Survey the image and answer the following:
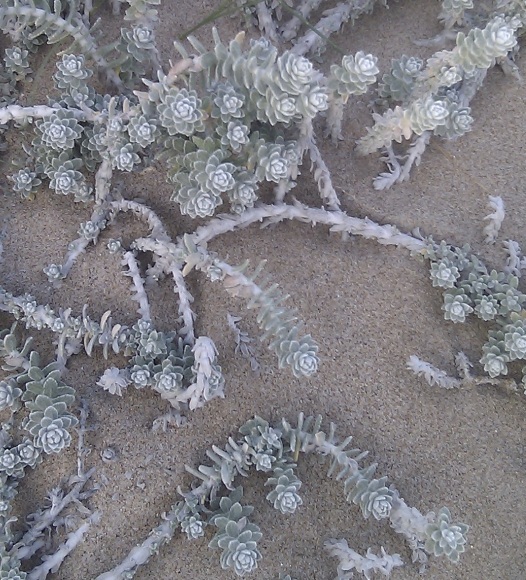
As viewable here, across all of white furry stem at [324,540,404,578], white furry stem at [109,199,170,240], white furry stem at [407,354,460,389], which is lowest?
white furry stem at [324,540,404,578]

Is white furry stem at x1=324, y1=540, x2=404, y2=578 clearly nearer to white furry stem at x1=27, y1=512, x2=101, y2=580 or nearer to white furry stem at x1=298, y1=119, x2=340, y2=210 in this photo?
white furry stem at x1=27, y1=512, x2=101, y2=580

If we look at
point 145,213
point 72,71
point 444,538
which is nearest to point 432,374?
point 444,538

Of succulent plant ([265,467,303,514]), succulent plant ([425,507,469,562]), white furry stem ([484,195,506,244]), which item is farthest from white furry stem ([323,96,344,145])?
succulent plant ([425,507,469,562])

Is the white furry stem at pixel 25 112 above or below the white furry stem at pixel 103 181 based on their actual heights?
above

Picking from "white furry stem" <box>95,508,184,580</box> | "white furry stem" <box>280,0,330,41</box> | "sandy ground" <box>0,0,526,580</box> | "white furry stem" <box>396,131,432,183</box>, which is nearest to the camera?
"white furry stem" <box>95,508,184,580</box>

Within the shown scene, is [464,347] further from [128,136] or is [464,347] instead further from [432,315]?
[128,136]

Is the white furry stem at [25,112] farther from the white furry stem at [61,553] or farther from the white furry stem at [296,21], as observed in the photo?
the white furry stem at [61,553]

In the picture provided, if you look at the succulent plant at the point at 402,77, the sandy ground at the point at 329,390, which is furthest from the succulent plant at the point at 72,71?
the succulent plant at the point at 402,77
